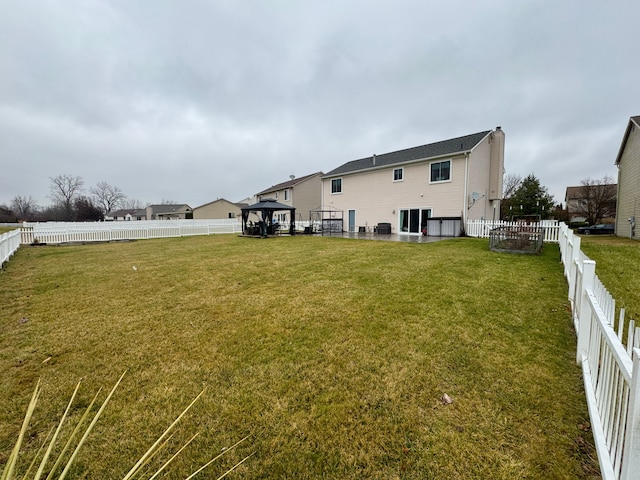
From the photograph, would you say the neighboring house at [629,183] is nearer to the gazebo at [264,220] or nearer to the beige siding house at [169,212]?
the gazebo at [264,220]

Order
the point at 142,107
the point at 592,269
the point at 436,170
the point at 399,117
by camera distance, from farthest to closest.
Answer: the point at 399,117 < the point at 142,107 < the point at 436,170 < the point at 592,269

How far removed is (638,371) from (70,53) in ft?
66.1

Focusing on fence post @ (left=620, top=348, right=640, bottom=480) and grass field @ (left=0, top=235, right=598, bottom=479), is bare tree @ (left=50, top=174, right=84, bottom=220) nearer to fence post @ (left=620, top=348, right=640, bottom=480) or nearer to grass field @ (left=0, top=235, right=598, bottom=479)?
grass field @ (left=0, top=235, right=598, bottom=479)

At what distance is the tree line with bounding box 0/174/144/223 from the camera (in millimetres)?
50656

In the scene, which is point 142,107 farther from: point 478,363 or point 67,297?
point 478,363

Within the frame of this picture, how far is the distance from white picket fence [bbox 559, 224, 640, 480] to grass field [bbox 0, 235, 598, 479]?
200 millimetres

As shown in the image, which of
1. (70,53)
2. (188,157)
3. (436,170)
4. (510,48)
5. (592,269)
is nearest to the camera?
(592,269)

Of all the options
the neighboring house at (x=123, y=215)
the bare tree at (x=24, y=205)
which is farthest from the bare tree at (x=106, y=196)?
the bare tree at (x=24, y=205)

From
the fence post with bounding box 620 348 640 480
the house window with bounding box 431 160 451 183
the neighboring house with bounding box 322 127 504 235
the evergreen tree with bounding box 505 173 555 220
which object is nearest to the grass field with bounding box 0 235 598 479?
the fence post with bounding box 620 348 640 480

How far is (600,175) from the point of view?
37.4 meters

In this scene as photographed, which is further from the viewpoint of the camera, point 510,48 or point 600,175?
point 600,175

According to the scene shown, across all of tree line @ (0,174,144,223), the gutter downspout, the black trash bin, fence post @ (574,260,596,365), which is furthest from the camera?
tree line @ (0,174,144,223)

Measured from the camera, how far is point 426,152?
742 inches

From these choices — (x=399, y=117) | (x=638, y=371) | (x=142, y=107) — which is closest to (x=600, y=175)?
(x=399, y=117)
